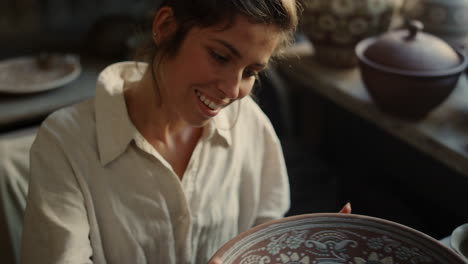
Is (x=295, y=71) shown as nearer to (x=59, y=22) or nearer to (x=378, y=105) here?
(x=378, y=105)

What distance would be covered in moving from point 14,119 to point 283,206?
877mm

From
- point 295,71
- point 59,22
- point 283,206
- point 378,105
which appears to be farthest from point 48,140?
point 59,22

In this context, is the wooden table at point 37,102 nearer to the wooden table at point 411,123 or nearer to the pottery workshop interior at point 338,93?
the pottery workshop interior at point 338,93

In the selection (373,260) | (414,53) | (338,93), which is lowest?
(338,93)

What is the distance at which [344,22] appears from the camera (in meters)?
1.46

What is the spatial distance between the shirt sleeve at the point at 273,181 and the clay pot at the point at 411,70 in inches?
14.3

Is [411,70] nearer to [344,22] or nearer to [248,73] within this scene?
[344,22]

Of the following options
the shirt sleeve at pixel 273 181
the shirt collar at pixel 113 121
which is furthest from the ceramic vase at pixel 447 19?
the shirt collar at pixel 113 121

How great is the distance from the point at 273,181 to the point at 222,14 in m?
0.43

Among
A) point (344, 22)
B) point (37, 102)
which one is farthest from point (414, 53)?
point (37, 102)

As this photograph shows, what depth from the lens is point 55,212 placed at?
2.64 feet

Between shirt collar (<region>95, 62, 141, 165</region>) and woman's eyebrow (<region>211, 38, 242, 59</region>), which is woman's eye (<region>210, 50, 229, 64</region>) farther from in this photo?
shirt collar (<region>95, 62, 141, 165</region>)

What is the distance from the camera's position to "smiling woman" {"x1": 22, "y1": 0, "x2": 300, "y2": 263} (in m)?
0.78

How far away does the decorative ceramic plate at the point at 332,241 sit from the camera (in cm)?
75
